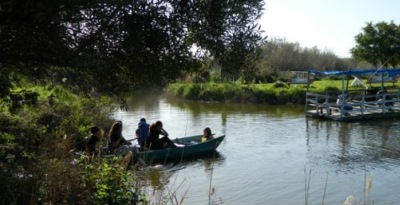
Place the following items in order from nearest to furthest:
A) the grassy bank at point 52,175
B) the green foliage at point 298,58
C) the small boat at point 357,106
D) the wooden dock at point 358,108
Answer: the grassy bank at point 52,175 → the small boat at point 357,106 → the wooden dock at point 358,108 → the green foliage at point 298,58

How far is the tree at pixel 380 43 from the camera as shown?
43.4 metres

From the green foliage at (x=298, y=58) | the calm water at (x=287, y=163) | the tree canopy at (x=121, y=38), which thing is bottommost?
the calm water at (x=287, y=163)

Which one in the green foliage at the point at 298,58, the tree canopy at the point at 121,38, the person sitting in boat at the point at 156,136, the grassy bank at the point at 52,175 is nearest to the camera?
the tree canopy at the point at 121,38

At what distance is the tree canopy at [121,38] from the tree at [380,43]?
41.5m

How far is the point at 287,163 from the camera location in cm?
1524

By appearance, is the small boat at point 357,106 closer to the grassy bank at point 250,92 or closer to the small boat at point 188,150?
the grassy bank at point 250,92

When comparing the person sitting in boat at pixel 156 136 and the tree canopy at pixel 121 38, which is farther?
the person sitting in boat at pixel 156 136

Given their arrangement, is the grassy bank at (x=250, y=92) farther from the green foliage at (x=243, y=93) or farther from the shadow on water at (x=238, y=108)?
the shadow on water at (x=238, y=108)

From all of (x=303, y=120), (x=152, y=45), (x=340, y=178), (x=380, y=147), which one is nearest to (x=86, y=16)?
(x=152, y=45)

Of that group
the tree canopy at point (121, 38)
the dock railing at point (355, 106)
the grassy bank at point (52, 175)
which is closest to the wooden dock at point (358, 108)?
the dock railing at point (355, 106)

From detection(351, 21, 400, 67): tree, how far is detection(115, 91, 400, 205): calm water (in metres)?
19.4

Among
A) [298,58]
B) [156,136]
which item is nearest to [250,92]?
[156,136]

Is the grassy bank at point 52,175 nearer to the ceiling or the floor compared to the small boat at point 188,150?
nearer to the ceiling

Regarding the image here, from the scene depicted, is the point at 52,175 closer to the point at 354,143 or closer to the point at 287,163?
the point at 287,163
